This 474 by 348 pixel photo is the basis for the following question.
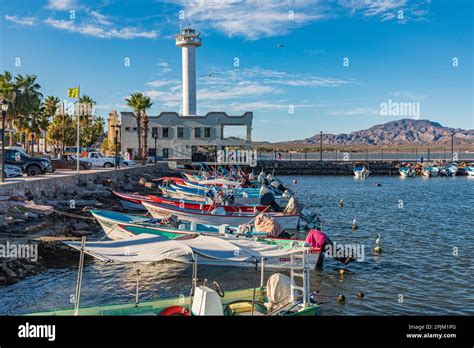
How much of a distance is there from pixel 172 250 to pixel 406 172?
84544 millimetres

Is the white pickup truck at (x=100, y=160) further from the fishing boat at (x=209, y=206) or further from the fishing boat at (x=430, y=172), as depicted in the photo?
the fishing boat at (x=430, y=172)

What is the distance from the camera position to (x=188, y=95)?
82.6 metres

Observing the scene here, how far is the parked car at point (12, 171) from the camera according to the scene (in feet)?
Answer: 113

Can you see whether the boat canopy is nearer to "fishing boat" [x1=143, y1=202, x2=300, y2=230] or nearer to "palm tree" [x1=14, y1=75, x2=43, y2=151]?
"fishing boat" [x1=143, y1=202, x2=300, y2=230]

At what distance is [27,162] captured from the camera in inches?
1489

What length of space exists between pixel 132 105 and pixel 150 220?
5675cm

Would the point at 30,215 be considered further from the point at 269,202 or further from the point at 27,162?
the point at 269,202

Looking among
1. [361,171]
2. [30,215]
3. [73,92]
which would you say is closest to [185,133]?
[361,171]

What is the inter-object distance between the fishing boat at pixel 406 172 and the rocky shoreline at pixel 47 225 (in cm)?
6505

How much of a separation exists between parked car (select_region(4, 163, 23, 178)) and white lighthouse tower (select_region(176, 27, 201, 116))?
47152mm

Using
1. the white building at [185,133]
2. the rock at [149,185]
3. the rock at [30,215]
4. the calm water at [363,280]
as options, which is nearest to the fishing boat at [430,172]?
the white building at [185,133]

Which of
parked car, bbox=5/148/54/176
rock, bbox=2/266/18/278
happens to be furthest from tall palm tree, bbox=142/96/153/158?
rock, bbox=2/266/18/278

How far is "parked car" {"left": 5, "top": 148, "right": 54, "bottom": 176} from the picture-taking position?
120 feet
